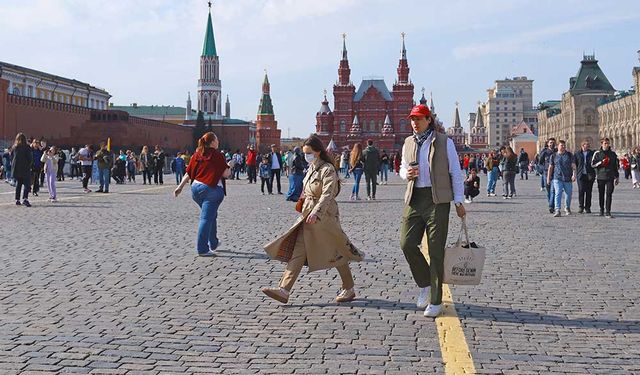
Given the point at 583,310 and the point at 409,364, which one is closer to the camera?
the point at 409,364

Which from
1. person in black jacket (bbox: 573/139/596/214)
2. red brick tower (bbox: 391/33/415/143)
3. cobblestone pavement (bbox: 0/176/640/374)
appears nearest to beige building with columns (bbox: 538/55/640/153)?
red brick tower (bbox: 391/33/415/143)

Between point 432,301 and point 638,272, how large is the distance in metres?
3.41

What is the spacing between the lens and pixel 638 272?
8.94 m

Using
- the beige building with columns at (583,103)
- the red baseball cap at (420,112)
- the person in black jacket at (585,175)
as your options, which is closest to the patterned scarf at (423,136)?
the red baseball cap at (420,112)

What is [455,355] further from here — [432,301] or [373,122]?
[373,122]

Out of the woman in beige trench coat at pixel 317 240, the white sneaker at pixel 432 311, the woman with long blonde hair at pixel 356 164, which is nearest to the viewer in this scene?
the white sneaker at pixel 432 311

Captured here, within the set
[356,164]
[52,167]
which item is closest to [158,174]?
[52,167]

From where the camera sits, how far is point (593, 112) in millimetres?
115188

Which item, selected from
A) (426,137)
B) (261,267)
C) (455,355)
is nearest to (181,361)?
(455,355)

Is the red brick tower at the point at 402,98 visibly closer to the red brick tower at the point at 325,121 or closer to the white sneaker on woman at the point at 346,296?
the red brick tower at the point at 325,121

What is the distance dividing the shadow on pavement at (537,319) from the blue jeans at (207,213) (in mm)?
4295

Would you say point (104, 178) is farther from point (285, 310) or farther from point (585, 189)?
point (285, 310)

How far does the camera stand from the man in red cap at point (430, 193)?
665 centimetres

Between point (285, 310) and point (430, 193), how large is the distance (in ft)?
5.03
